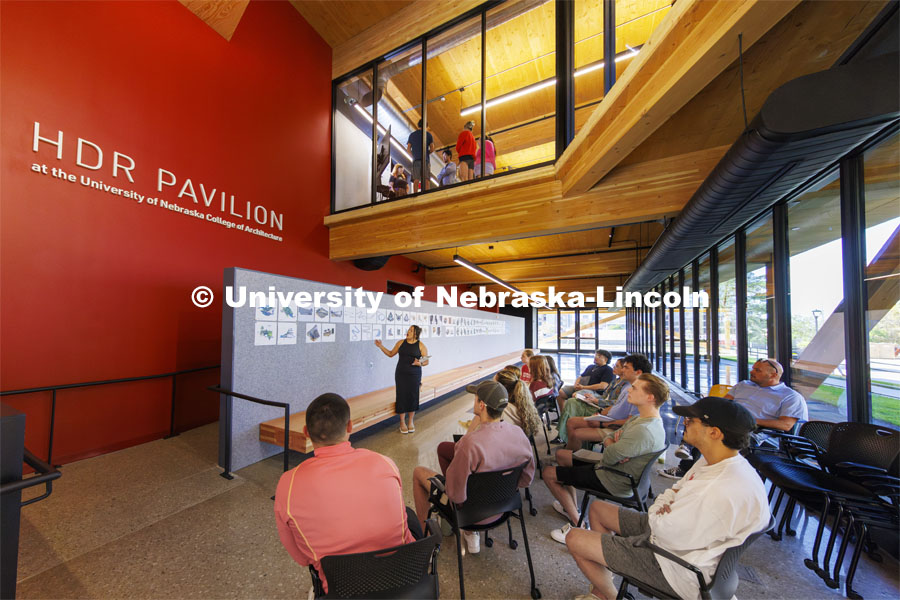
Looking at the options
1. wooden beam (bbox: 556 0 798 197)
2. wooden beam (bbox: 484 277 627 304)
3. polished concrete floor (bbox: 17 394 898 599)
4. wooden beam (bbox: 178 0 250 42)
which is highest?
wooden beam (bbox: 178 0 250 42)

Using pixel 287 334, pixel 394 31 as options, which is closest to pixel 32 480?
pixel 287 334

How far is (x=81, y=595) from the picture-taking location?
1.75 m

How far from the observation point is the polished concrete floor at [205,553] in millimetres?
1832

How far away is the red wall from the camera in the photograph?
2.95m

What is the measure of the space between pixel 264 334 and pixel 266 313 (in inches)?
9.0

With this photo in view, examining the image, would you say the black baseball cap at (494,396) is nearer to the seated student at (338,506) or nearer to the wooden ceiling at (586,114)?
the seated student at (338,506)

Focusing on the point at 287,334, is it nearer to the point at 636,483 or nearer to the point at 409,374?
the point at 409,374

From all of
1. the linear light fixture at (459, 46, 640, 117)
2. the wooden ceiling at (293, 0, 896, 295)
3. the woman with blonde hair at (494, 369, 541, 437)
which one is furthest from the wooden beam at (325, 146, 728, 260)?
the linear light fixture at (459, 46, 640, 117)

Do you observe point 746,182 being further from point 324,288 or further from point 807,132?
point 324,288

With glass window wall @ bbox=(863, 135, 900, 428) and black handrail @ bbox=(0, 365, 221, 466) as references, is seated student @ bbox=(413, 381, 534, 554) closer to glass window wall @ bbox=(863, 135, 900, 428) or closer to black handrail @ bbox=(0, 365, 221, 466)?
glass window wall @ bbox=(863, 135, 900, 428)

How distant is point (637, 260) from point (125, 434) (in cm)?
979

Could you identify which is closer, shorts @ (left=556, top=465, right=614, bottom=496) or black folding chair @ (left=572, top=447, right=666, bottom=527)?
black folding chair @ (left=572, top=447, right=666, bottom=527)

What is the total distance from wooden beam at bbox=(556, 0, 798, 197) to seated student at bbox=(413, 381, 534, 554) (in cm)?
216

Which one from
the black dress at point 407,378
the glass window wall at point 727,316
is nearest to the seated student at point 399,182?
the black dress at point 407,378
